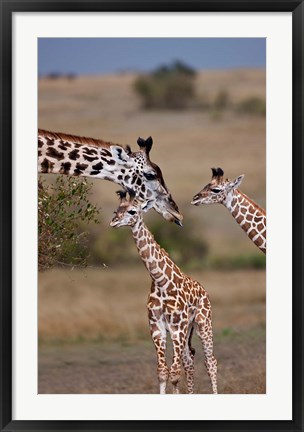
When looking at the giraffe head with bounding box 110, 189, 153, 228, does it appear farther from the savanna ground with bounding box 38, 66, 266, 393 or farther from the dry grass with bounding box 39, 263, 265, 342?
the dry grass with bounding box 39, 263, 265, 342

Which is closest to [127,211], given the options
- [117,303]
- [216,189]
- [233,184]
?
[216,189]

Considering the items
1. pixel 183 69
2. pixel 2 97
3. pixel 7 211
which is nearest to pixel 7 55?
pixel 2 97

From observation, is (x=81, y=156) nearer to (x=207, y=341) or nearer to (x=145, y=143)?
(x=145, y=143)

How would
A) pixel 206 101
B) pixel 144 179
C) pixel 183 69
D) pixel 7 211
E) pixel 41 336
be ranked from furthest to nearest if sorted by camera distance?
1. pixel 183 69
2. pixel 206 101
3. pixel 41 336
4. pixel 144 179
5. pixel 7 211

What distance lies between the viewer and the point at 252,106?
Answer: 21.4m

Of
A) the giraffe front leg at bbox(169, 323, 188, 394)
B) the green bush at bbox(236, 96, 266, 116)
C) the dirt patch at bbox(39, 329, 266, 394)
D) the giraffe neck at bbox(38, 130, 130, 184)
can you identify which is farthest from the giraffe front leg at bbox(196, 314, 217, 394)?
the green bush at bbox(236, 96, 266, 116)

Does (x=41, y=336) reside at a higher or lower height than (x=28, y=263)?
lower

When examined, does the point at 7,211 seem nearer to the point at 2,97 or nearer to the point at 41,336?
the point at 2,97

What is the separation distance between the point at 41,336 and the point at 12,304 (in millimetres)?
8016

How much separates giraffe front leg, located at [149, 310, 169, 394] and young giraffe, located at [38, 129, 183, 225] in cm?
65

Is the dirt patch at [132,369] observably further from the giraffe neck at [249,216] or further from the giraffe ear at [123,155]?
the giraffe ear at [123,155]

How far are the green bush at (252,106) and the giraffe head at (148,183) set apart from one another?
45.5ft

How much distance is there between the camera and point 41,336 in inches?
535

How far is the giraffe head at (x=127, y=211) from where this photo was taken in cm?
614
